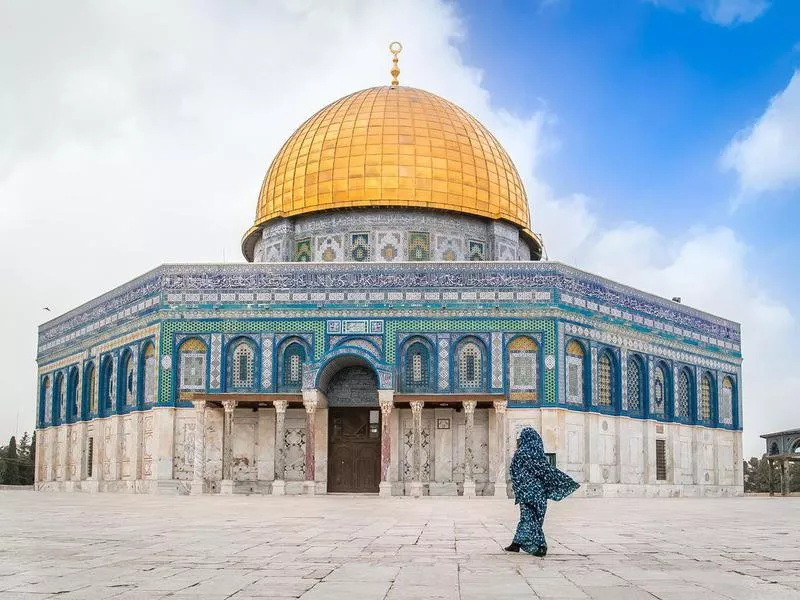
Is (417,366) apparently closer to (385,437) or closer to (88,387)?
(385,437)

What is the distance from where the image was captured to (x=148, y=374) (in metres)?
29.7

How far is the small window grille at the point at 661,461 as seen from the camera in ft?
103

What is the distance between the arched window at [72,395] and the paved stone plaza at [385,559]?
21.2 m

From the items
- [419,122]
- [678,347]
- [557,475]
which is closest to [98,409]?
[419,122]

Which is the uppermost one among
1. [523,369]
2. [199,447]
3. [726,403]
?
[523,369]

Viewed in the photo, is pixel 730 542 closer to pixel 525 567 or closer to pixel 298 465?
pixel 525 567

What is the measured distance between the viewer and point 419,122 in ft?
108

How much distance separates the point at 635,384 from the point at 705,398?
14.2 feet

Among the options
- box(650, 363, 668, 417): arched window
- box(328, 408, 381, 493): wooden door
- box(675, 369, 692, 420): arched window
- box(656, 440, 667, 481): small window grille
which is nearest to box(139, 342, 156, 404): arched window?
box(328, 408, 381, 493): wooden door

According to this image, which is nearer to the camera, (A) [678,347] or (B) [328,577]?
(B) [328,577]

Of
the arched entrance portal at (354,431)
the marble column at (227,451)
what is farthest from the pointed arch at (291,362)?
the marble column at (227,451)

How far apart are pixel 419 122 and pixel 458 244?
426 cm

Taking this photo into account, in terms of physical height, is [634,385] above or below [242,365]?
below

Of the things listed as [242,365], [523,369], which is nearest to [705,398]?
[523,369]
